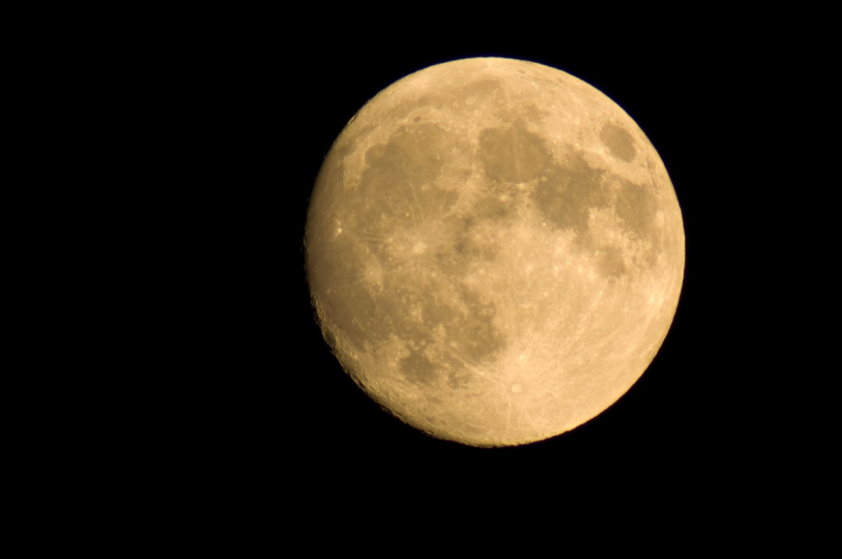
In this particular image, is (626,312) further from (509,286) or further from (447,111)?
(447,111)

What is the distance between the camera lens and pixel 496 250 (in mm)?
3000

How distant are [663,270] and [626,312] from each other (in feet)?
1.47

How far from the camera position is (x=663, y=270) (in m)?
3.45

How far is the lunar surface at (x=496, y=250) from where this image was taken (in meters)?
3.04

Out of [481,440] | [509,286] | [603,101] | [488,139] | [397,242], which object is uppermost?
[603,101]

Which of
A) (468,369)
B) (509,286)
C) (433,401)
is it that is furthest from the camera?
(433,401)

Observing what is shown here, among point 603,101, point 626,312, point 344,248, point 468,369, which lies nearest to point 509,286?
point 468,369

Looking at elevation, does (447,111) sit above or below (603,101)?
below

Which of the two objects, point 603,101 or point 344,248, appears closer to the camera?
point 344,248

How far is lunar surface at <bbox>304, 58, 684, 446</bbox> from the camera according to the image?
9.96ft

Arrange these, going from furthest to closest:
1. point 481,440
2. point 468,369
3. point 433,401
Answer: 1. point 481,440
2. point 433,401
3. point 468,369

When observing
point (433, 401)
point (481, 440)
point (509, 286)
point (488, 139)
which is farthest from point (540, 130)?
point (481, 440)

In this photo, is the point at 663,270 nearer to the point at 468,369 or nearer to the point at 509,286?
the point at 509,286

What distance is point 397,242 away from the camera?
315 centimetres
